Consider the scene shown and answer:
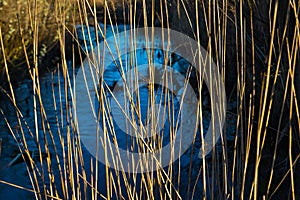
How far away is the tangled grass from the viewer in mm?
1068

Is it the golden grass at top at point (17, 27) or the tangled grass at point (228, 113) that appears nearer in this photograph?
the tangled grass at point (228, 113)

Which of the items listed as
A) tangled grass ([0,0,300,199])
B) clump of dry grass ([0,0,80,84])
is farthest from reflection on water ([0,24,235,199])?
clump of dry grass ([0,0,80,84])

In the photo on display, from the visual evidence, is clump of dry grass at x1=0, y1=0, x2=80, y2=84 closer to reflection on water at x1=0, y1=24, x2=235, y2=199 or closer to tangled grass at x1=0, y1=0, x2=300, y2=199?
tangled grass at x1=0, y1=0, x2=300, y2=199

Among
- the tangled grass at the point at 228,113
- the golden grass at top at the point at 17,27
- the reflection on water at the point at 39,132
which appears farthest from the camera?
the golden grass at top at the point at 17,27

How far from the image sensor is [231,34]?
126 inches

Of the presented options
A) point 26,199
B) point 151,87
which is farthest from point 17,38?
point 151,87

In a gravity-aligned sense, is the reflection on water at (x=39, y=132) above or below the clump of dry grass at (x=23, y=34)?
below

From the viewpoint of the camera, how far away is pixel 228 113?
2.92 metres

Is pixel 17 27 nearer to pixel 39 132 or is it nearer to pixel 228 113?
pixel 39 132

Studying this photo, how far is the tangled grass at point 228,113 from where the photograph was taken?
3.51ft

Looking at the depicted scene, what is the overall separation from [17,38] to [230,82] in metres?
1.65

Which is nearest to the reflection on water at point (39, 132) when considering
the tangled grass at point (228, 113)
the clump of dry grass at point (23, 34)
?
the tangled grass at point (228, 113)

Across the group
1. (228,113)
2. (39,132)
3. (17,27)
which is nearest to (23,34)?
(17,27)

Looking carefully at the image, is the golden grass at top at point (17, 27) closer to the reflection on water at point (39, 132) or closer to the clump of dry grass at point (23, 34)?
the clump of dry grass at point (23, 34)
